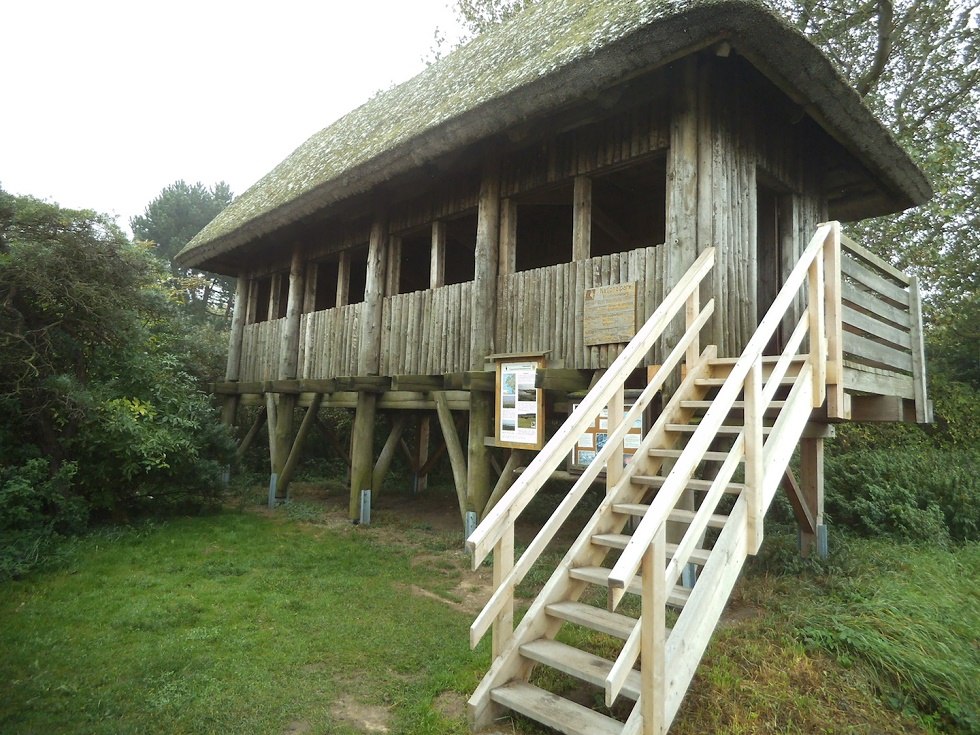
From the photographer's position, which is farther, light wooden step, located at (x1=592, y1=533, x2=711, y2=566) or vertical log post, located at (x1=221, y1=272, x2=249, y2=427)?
vertical log post, located at (x1=221, y1=272, x2=249, y2=427)

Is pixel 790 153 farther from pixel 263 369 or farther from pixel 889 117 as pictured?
pixel 263 369

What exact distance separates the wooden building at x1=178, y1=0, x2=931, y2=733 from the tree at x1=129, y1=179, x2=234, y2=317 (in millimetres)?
22713

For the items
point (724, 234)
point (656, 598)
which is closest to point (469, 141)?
point (724, 234)

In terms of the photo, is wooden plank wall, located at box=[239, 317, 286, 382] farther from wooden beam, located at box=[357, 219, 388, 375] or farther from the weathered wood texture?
the weathered wood texture

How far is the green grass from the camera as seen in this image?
309cm

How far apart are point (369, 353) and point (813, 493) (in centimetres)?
569

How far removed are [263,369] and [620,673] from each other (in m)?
9.29

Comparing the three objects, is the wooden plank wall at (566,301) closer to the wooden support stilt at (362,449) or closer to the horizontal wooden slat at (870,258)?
the horizontal wooden slat at (870,258)

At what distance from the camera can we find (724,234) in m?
5.06

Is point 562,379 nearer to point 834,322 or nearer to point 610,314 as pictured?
point 610,314

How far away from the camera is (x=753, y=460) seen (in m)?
2.98

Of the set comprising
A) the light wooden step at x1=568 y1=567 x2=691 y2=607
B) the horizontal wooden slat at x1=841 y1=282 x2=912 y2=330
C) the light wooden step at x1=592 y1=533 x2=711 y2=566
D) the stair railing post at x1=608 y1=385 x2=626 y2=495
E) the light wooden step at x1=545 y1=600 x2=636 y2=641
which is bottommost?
the light wooden step at x1=545 y1=600 x2=636 y2=641

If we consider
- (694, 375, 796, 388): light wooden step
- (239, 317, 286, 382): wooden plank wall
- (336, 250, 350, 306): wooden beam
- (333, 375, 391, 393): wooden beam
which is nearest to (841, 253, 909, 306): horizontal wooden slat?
(694, 375, 796, 388): light wooden step

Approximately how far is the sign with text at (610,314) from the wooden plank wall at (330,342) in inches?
161
